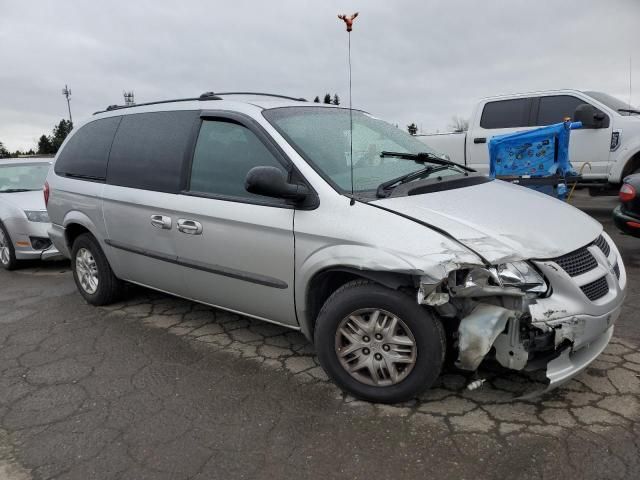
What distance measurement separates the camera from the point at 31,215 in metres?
6.46

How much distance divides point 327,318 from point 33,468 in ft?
5.36

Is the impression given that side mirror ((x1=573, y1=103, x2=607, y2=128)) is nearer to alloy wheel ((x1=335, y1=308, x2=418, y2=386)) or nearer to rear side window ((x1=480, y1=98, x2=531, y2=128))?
rear side window ((x1=480, y1=98, x2=531, y2=128))

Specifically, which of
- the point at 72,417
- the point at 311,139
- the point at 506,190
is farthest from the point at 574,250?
the point at 72,417

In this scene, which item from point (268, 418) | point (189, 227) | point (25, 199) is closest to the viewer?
point (268, 418)

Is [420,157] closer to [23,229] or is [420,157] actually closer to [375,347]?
[375,347]

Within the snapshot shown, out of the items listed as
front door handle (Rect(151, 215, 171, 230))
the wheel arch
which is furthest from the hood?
the wheel arch

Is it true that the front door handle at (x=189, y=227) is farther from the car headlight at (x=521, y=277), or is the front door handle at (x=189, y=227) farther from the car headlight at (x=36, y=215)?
the car headlight at (x=36, y=215)

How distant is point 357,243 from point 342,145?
0.91 metres

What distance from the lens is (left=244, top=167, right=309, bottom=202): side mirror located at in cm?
283

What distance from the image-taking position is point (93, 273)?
15.6ft

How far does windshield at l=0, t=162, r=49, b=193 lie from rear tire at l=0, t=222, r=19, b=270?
0.91 m

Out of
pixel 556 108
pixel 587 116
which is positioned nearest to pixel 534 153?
pixel 587 116

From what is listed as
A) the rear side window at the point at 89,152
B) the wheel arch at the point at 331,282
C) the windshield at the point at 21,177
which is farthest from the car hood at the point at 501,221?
the windshield at the point at 21,177

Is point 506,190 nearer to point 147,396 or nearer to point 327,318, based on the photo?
point 327,318
